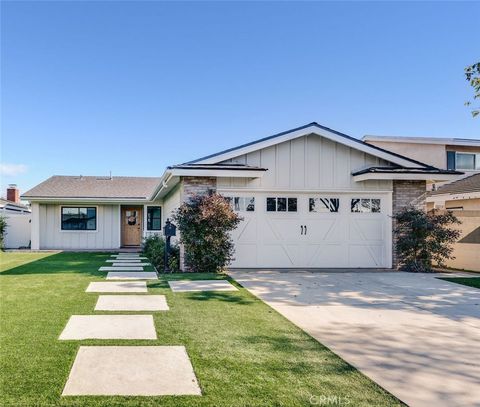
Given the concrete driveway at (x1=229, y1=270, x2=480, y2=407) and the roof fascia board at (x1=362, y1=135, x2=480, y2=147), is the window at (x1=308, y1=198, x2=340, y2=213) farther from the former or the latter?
the roof fascia board at (x1=362, y1=135, x2=480, y2=147)

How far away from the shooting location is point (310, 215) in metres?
12.4

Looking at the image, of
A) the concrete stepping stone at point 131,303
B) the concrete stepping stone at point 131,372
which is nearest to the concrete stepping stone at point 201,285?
the concrete stepping stone at point 131,303

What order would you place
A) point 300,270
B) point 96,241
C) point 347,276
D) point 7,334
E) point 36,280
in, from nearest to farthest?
point 7,334, point 36,280, point 347,276, point 300,270, point 96,241

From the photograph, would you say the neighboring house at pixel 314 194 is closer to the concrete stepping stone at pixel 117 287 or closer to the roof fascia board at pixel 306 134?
the roof fascia board at pixel 306 134

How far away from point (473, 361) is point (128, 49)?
589 inches

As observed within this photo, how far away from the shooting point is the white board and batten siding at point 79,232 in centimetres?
2164

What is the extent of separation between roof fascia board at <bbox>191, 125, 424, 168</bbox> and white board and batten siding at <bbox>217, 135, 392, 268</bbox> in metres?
0.23

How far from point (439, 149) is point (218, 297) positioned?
1728 centimetres

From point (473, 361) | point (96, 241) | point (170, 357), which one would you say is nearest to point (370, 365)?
point (473, 361)

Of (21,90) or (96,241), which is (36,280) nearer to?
(21,90)

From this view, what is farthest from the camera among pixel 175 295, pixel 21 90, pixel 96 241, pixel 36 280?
pixel 96 241

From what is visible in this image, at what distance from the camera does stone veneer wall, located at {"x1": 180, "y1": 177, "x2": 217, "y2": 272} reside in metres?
11.5

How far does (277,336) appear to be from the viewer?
16.7 ft

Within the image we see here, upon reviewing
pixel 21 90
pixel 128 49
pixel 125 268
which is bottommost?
pixel 125 268
